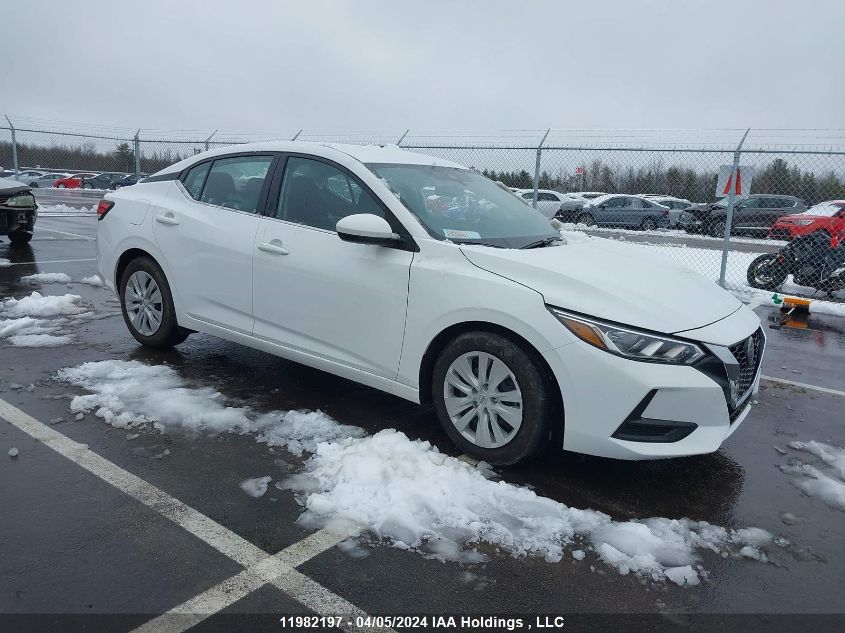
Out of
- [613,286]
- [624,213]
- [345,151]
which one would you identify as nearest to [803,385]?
[613,286]

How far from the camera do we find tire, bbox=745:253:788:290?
1033 cm

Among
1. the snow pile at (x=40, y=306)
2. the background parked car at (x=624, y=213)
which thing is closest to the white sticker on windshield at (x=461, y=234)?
the snow pile at (x=40, y=306)

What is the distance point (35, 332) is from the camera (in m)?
5.95

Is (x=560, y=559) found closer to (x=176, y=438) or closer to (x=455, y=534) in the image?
(x=455, y=534)

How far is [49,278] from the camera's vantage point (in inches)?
332

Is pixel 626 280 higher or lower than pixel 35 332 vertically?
higher

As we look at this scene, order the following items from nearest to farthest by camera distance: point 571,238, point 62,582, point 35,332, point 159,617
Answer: point 159,617 < point 62,582 < point 571,238 < point 35,332

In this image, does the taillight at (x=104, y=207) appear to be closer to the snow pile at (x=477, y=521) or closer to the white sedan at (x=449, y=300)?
the white sedan at (x=449, y=300)

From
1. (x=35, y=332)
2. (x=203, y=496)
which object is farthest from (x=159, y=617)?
(x=35, y=332)

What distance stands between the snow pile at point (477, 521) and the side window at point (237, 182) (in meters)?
2.13

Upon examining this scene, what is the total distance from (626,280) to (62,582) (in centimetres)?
297

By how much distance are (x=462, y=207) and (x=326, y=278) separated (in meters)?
0.99

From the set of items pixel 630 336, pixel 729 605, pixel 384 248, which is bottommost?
pixel 729 605

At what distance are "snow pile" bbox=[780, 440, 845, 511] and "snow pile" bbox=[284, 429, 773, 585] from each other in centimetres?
66
